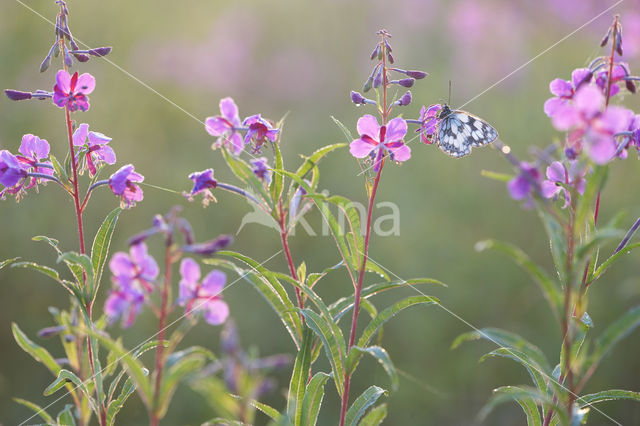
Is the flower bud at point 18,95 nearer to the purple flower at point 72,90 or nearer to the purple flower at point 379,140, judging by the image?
the purple flower at point 72,90

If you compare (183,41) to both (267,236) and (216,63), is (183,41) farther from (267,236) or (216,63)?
(267,236)

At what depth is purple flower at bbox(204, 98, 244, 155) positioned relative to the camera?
195 cm

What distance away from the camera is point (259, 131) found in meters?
1.91

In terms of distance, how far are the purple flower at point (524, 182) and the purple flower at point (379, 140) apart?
1.89 ft

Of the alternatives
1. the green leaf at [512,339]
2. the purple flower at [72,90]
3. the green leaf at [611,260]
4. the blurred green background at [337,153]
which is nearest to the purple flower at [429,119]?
the green leaf at [611,260]

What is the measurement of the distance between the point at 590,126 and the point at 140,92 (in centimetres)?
533

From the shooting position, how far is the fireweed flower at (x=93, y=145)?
1.86m

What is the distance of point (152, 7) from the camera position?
670 centimetres

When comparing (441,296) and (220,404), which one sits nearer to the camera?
(220,404)

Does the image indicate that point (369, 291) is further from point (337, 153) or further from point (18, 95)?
point (337, 153)

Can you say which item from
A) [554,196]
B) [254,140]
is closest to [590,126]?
[554,196]

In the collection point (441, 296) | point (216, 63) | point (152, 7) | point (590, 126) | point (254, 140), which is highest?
point (152, 7)

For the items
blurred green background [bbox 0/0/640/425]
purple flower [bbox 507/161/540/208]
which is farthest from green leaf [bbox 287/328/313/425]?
blurred green background [bbox 0/0/640/425]

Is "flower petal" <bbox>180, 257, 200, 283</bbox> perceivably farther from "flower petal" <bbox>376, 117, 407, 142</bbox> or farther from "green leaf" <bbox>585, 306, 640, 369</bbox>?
"green leaf" <bbox>585, 306, 640, 369</bbox>
